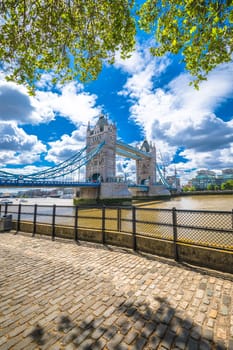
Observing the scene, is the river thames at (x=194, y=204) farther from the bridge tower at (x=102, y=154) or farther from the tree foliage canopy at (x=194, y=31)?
the tree foliage canopy at (x=194, y=31)

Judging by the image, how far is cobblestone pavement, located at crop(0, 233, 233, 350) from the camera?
2.04m

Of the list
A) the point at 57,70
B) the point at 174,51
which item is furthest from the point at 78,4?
the point at 174,51

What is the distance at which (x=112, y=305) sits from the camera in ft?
8.79

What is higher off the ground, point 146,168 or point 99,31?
point 146,168

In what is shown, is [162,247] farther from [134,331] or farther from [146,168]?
[146,168]

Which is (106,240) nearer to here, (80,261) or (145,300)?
(80,261)

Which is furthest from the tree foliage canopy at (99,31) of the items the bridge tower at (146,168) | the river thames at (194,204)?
the bridge tower at (146,168)

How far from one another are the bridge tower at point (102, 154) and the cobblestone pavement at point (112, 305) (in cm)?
4574

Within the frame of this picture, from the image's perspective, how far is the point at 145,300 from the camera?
2.80m

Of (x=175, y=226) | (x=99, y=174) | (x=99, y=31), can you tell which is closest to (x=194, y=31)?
(x=99, y=31)

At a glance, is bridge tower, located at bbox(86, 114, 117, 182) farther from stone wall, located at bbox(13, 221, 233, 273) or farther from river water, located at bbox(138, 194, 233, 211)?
stone wall, located at bbox(13, 221, 233, 273)

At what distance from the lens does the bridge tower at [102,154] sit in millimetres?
51625

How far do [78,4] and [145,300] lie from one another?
701 centimetres

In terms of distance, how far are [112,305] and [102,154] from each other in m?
51.1
